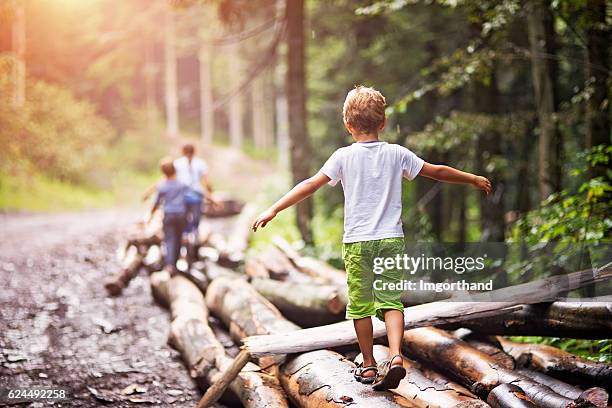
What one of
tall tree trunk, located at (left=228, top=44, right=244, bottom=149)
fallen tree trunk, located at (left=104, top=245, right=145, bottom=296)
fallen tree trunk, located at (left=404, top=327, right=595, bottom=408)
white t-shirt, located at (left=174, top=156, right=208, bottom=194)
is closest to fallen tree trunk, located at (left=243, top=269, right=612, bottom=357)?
fallen tree trunk, located at (left=404, top=327, right=595, bottom=408)

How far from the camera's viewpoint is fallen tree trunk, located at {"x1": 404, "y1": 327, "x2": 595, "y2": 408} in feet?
12.2

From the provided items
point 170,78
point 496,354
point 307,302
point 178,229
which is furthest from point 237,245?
point 170,78

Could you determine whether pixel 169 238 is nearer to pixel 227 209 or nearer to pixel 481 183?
pixel 481 183

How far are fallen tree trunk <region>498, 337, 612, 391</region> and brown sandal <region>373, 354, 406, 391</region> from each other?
132cm

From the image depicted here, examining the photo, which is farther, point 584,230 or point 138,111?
point 138,111

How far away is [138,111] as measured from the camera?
98.1 ft

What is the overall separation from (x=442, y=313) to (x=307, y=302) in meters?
1.70

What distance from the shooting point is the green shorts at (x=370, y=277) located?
3.90 m

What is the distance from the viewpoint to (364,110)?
3.81 meters

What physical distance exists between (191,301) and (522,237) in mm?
4163

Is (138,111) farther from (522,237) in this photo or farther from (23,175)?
(522,237)

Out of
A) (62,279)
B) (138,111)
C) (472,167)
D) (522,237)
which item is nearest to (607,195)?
(522,237)

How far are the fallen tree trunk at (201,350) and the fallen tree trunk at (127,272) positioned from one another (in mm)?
665

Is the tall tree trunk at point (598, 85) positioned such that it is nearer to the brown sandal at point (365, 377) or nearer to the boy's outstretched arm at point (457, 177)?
the boy's outstretched arm at point (457, 177)
